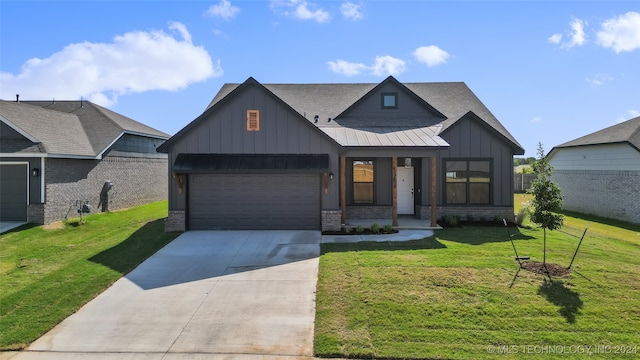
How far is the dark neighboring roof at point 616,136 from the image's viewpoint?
1788cm

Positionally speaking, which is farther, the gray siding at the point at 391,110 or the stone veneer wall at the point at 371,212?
the gray siding at the point at 391,110

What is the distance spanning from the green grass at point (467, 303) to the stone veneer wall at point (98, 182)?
12160 millimetres

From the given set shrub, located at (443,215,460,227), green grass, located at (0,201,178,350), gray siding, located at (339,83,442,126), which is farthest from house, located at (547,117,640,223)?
green grass, located at (0,201,178,350)

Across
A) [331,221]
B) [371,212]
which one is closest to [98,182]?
[331,221]

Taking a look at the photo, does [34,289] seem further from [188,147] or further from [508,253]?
[508,253]

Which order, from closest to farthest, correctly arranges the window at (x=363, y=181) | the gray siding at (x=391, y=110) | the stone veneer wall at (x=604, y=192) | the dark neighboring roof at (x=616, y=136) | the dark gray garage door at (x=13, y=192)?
the dark gray garage door at (x=13, y=192)
the window at (x=363, y=181)
the gray siding at (x=391, y=110)
the stone veneer wall at (x=604, y=192)
the dark neighboring roof at (x=616, y=136)

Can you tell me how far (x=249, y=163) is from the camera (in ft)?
41.9

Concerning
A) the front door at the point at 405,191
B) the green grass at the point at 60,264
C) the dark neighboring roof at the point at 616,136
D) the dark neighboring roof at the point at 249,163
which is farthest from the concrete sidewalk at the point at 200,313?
the dark neighboring roof at the point at 616,136

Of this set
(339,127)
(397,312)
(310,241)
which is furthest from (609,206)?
(397,312)

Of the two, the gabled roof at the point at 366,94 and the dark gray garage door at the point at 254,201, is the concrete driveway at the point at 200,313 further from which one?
the gabled roof at the point at 366,94

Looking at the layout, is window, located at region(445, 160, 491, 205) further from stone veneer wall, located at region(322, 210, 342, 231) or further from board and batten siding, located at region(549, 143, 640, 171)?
board and batten siding, located at region(549, 143, 640, 171)

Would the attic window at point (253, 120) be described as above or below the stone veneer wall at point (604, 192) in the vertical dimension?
above

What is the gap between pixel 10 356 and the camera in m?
5.33

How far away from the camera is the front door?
15.9 m
